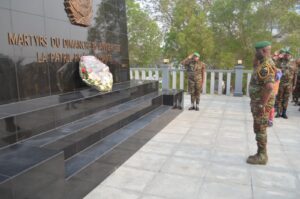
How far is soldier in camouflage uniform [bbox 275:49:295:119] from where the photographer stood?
18.3 feet

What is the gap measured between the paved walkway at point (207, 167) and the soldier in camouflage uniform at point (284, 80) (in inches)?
28.9

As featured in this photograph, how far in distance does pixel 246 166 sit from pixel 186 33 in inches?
399

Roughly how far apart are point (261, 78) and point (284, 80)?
299cm

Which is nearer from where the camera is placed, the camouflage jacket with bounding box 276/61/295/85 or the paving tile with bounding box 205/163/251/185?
the paving tile with bounding box 205/163/251/185

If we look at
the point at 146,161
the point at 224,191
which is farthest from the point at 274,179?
the point at 146,161

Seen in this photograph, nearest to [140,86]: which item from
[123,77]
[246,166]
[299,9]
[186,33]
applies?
[123,77]

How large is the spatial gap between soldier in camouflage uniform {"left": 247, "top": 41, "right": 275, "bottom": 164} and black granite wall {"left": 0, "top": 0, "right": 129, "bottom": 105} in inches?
117

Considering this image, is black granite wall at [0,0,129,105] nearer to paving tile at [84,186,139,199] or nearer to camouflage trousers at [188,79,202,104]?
paving tile at [84,186,139,199]

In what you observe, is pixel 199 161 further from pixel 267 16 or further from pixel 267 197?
pixel 267 16

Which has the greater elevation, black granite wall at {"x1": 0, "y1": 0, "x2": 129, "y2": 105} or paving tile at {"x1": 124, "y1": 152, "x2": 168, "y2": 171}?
black granite wall at {"x1": 0, "y1": 0, "x2": 129, "y2": 105}

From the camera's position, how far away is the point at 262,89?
308 cm

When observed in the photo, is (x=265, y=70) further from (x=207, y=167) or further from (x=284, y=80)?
(x=284, y=80)

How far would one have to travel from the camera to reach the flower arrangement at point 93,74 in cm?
458

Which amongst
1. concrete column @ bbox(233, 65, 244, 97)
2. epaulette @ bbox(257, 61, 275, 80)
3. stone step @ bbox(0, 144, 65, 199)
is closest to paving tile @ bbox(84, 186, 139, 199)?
stone step @ bbox(0, 144, 65, 199)
